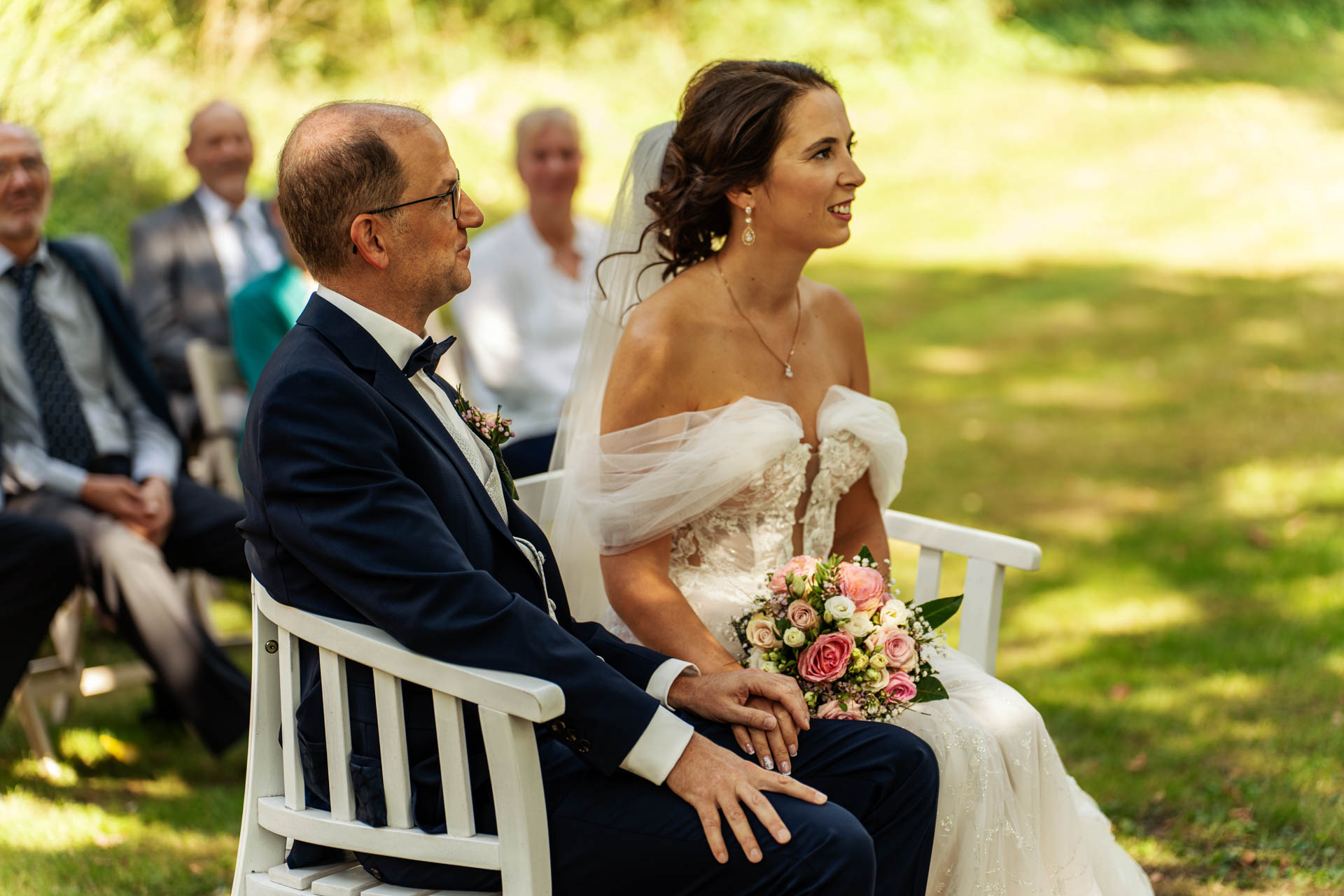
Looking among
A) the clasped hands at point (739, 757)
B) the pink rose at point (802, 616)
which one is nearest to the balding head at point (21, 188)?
the clasped hands at point (739, 757)

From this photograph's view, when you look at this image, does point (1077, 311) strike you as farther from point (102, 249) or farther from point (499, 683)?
point (499, 683)

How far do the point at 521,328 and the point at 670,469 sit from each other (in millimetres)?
2596

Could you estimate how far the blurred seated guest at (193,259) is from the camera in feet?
18.4

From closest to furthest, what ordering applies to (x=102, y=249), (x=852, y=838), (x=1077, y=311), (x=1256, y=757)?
(x=852, y=838) → (x=1256, y=757) → (x=102, y=249) → (x=1077, y=311)

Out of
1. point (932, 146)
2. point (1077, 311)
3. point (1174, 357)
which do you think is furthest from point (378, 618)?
point (932, 146)

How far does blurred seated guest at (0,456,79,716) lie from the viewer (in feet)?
12.3

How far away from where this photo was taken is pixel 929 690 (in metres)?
2.45

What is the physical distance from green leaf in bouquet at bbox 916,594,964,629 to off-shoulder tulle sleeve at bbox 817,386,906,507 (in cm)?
41

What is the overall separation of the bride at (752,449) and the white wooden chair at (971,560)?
7 cm

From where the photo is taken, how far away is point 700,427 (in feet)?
9.29

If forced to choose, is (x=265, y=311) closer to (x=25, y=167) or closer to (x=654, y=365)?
(x=25, y=167)

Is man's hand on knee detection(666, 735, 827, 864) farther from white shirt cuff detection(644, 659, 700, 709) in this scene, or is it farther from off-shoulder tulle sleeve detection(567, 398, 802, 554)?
off-shoulder tulle sleeve detection(567, 398, 802, 554)

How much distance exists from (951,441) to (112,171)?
6.89 metres

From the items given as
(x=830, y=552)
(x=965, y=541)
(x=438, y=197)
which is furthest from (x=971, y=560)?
(x=438, y=197)
